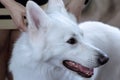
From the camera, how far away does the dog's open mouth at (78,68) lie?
1.73 metres

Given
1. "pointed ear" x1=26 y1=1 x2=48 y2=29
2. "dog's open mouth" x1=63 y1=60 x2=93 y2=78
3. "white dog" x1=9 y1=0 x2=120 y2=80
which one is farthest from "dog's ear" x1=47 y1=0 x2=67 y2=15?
"dog's open mouth" x1=63 y1=60 x2=93 y2=78

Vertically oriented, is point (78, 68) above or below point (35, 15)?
below

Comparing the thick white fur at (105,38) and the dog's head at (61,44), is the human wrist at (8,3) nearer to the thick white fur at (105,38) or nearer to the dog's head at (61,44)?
the dog's head at (61,44)

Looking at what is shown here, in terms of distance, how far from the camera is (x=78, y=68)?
175cm

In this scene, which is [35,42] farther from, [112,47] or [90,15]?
[90,15]

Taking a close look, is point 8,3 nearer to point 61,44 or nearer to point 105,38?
point 61,44

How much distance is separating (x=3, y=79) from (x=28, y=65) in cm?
79

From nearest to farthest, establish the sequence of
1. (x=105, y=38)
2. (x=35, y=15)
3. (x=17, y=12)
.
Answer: (x=35, y=15) < (x=17, y=12) < (x=105, y=38)

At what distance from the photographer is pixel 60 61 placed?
68.0 inches

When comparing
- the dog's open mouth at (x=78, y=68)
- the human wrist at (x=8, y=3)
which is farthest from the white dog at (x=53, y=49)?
the human wrist at (x=8, y=3)

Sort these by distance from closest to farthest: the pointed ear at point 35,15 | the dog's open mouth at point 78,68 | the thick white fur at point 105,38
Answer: the pointed ear at point 35,15
the dog's open mouth at point 78,68
the thick white fur at point 105,38

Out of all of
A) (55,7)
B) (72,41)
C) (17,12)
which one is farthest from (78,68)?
(17,12)

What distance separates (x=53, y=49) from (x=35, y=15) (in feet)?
0.57

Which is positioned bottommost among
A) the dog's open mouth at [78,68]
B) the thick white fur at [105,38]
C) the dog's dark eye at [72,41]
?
the dog's open mouth at [78,68]
